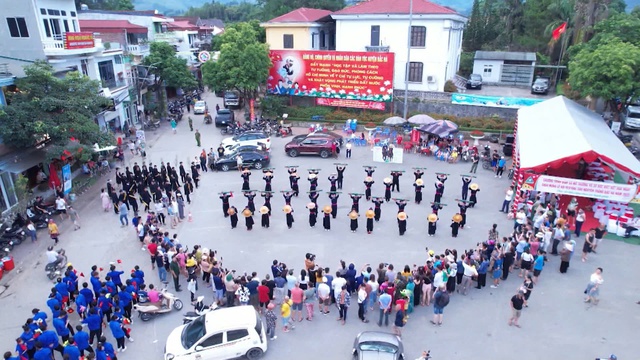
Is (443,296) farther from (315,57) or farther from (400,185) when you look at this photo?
(315,57)

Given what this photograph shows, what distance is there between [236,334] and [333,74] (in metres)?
23.5

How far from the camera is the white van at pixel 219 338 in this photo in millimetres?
9744

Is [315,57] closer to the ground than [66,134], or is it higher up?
higher up

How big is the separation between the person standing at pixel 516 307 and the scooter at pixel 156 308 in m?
8.77

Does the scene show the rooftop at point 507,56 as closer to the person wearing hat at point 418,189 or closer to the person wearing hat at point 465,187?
the person wearing hat at point 465,187

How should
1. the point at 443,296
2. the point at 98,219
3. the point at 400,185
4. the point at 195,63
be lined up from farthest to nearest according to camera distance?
the point at 195,63 < the point at 400,185 < the point at 98,219 < the point at 443,296

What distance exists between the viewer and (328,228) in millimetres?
16297

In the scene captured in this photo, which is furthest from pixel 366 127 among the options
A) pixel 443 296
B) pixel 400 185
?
pixel 443 296

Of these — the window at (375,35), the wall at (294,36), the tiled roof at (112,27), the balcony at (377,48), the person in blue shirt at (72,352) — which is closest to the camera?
the person in blue shirt at (72,352)

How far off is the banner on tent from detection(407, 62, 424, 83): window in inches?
698

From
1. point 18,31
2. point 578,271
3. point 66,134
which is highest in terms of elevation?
point 18,31

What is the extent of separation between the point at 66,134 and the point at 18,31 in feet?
23.7

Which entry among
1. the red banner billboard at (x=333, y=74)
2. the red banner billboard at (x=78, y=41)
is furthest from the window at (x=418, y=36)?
the red banner billboard at (x=78, y=41)

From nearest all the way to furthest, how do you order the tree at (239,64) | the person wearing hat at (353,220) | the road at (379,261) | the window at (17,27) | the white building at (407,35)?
the road at (379,261) < the person wearing hat at (353,220) < the window at (17,27) < the tree at (239,64) < the white building at (407,35)
